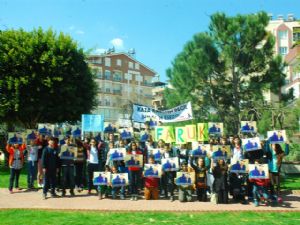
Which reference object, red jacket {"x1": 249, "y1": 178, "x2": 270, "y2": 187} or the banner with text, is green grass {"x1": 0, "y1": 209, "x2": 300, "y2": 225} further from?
the banner with text

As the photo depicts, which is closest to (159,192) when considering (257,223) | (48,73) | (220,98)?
(257,223)

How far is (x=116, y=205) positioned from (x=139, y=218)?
2.30m

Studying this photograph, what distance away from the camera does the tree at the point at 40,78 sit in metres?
26.0

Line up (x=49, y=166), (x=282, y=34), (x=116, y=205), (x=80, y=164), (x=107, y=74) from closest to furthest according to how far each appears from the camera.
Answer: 1. (x=116, y=205)
2. (x=49, y=166)
3. (x=80, y=164)
4. (x=282, y=34)
5. (x=107, y=74)

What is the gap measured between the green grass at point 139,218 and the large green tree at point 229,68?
758 inches

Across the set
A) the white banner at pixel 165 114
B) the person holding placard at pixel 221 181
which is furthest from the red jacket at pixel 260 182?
the white banner at pixel 165 114

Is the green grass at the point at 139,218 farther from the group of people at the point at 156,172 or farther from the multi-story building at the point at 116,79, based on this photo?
the multi-story building at the point at 116,79

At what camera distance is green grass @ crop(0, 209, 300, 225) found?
1062 cm

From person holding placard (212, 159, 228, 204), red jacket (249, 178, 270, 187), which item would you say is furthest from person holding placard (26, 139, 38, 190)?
red jacket (249, 178, 270, 187)

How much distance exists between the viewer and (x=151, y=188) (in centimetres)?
1472

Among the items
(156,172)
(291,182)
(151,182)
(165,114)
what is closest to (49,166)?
(151,182)

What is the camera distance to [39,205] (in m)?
13.2

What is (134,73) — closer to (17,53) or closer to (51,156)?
(17,53)

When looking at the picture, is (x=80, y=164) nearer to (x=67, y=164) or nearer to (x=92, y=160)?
(x=92, y=160)
